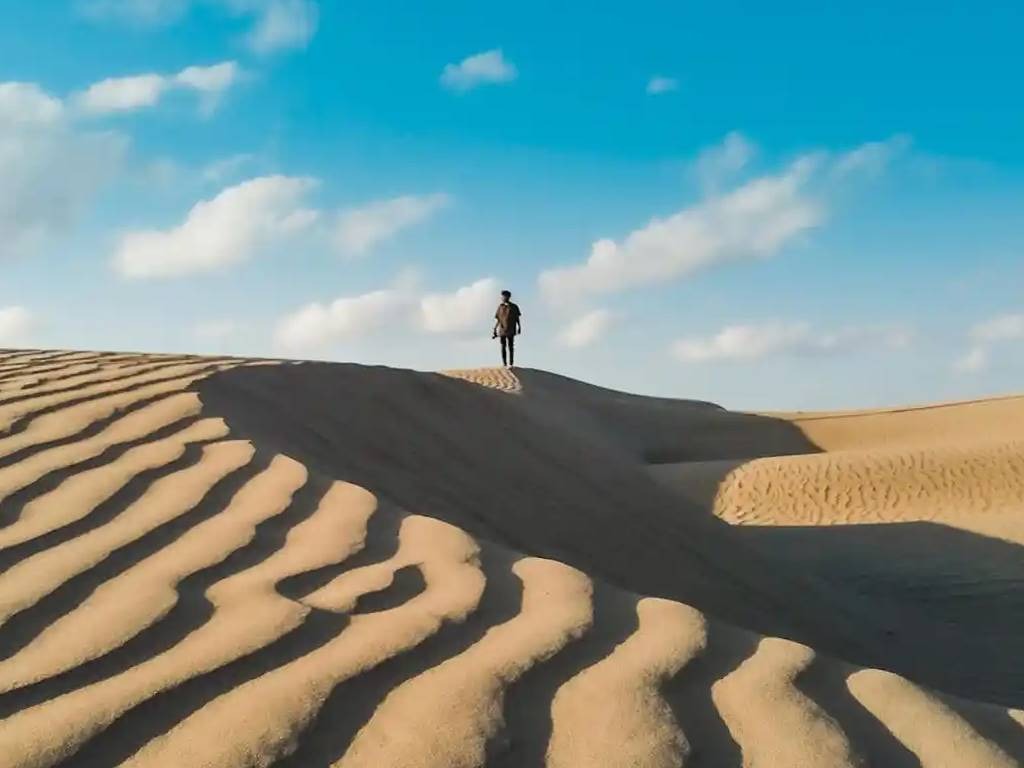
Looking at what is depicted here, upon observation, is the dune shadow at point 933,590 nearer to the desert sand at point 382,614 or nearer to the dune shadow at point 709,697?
the desert sand at point 382,614

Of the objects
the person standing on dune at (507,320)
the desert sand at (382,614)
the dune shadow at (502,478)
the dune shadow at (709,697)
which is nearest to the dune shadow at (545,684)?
the desert sand at (382,614)

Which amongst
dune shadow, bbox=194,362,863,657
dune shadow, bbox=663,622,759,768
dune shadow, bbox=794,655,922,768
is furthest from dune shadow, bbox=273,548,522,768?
dune shadow, bbox=194,362,863,657

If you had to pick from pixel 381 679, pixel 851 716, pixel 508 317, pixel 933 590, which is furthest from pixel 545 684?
pixel 508 317

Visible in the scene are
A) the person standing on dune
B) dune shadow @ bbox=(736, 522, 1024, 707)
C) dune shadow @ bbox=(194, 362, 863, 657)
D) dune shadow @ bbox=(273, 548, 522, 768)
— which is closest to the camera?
dune shadow @ bbox=(273, 548, 522, 768)

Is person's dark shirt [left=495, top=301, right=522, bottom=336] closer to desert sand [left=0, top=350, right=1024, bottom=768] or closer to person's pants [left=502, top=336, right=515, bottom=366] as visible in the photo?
person's pants [left=502, top=336, right=515, bottom=366]

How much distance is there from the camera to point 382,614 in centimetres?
237

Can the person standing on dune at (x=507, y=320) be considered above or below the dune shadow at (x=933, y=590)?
above

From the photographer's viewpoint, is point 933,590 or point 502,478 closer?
point 502,478

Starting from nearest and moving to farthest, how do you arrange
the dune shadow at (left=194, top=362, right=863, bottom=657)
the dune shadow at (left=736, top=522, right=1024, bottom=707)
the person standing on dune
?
the dune shadow at (left=194, top=362, right=863, bottom=657), the dune shadow at (left=736, top=522, right=1024, bottom=707), the person standing on dune

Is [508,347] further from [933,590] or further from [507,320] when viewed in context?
[933,590]

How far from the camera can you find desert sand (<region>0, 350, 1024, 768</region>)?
1.84 m

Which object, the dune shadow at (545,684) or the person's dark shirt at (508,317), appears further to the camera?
the person's dark shirt at (508,317)

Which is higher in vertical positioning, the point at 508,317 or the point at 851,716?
the point at 508,317

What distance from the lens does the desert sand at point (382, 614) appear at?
1.84 metres
